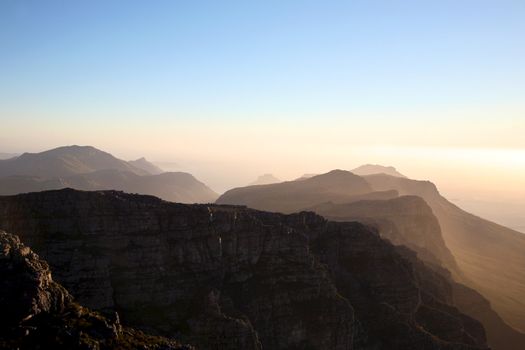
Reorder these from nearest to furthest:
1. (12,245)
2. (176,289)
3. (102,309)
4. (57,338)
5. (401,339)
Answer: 1. (57,338)
2. (12,245)
3. (102,309)
4. (176,289)
5. (401,339)

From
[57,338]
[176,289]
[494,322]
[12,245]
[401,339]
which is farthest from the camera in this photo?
[494,322]

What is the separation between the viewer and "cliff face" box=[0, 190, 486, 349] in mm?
86688

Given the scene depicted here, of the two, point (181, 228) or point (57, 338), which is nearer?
point (57, 338)

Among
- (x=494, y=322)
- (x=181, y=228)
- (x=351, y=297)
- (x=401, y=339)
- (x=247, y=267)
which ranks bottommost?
(x=494, y=322)

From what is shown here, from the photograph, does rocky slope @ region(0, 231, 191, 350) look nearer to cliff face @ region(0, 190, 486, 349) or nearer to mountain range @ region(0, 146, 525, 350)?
mountain range @ region(0, 146, 525, 350)

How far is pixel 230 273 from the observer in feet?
332

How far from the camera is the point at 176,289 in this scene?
91.6 meters

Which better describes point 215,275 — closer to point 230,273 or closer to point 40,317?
point 230,273

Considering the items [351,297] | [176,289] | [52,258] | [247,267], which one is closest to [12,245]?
[52,258]

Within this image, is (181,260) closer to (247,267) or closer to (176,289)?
(176,289)

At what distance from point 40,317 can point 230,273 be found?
47.9 meters

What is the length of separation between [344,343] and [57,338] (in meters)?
63.9

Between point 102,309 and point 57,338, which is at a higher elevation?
point 57,338

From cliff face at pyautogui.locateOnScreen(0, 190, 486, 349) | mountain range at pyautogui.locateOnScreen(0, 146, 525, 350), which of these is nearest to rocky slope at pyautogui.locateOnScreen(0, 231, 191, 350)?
mountain range at pyautogui.locateOnScreen(0, 146, 525, 350)
